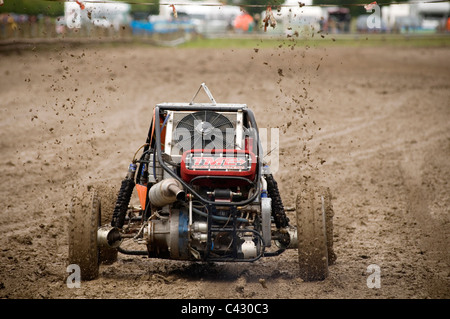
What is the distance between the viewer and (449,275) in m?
6.87

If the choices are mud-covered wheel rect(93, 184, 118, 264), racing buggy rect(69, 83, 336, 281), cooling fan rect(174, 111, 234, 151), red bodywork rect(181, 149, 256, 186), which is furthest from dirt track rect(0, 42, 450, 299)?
cooling fan rect(174, 111, 234, 151)

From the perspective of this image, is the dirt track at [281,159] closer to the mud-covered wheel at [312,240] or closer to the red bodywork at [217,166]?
the mud-covered wheel at [312,240]

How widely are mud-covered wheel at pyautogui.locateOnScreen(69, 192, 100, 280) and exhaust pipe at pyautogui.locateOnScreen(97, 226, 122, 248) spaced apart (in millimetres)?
132

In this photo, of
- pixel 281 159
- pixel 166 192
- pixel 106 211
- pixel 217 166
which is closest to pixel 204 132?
pixel 217 166

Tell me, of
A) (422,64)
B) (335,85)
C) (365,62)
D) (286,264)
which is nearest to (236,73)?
(335,85)

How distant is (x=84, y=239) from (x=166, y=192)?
0.90m

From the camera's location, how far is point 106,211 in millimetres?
7477

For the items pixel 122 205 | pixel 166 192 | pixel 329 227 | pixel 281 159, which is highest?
pixel 166 192

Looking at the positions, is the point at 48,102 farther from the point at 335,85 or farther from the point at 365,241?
the point at 365,241

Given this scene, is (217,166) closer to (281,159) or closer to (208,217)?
(208,217)

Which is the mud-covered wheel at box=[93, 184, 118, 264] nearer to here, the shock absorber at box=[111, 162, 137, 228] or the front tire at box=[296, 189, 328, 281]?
the shock absorber at box=[111, 162, 137, 228]

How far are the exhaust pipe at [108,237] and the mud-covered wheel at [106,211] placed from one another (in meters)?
0.44

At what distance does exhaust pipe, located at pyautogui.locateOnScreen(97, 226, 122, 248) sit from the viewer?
21.8 ft

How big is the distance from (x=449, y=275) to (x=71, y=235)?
3.75 meters
